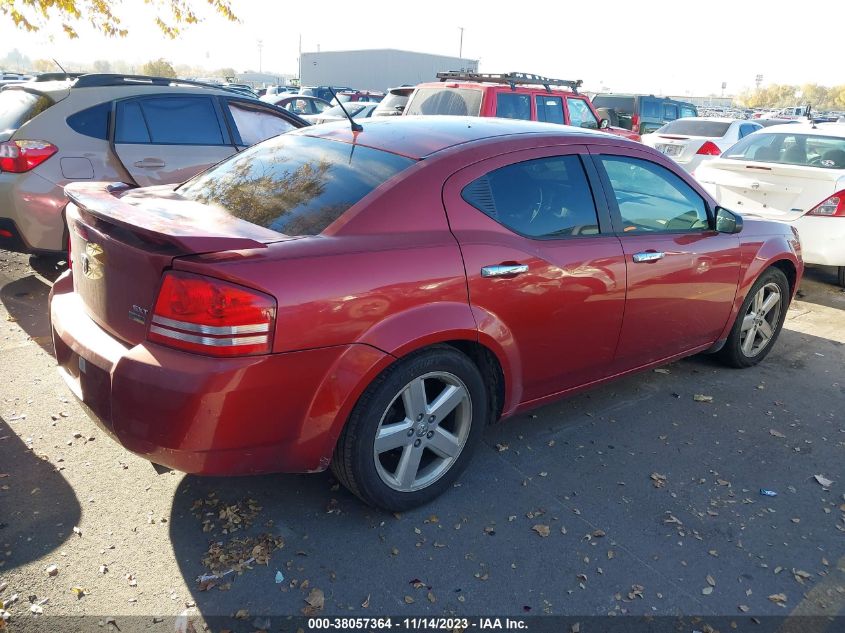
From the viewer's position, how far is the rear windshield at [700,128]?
43.6ft

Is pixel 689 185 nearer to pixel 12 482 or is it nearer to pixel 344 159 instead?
pixel 344 159

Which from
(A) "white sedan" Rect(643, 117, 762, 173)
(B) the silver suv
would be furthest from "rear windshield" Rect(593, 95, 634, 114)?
(B) the silver suv

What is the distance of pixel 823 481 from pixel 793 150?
18.3 ft

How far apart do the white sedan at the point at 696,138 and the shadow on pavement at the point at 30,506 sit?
10166 mm

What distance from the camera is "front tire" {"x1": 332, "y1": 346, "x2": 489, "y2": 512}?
2801mm

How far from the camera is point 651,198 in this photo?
399 cm

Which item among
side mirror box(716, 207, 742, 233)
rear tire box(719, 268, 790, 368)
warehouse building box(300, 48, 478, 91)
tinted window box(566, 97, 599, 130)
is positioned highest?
warehouse building box(300, 48, 478, 91)

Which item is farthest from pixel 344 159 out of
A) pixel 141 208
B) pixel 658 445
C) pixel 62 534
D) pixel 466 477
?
pixel 658 445

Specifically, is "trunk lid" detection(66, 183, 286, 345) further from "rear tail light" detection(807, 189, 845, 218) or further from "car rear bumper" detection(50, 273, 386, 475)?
"rear tail light" detection(807, 189, 845, 218)

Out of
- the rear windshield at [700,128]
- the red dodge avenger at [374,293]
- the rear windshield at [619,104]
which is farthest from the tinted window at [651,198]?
the rear windshield at [619,104]

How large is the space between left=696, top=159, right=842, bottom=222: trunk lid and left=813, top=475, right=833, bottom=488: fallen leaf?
4.08m

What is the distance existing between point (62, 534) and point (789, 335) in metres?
5.67

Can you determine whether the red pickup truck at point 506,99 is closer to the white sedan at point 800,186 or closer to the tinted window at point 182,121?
the white sedan at point 800,186

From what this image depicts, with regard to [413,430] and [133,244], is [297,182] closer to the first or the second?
[133,244]
